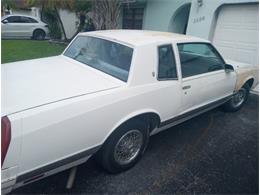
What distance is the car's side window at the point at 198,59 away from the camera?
3.37 metres

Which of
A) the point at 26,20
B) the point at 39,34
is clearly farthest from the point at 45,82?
the point at 39,34

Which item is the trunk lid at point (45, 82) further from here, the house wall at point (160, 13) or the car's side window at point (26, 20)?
the car's side window at point (26, 20)

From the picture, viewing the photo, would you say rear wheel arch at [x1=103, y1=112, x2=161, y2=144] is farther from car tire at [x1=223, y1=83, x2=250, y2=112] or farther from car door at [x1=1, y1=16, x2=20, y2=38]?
car door at [x1=1, y1=16, x2=20, y2=38]

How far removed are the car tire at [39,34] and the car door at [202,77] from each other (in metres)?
13.7

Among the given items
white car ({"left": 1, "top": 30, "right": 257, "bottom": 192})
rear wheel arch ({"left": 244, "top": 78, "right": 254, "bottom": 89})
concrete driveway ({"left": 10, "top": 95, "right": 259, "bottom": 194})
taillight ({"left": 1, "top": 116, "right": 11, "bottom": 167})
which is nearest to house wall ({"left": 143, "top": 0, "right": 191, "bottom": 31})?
rear wheel arch ({"left": 244, "top": 78, "right": 254, "bottom": 89})

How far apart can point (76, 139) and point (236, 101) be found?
3841mm

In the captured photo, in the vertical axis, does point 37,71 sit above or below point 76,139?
above

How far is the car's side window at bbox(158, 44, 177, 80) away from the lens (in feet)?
9.78

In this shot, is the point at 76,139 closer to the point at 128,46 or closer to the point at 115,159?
the point at 115,159

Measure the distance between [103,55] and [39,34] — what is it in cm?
1395

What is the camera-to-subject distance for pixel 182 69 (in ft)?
10.7

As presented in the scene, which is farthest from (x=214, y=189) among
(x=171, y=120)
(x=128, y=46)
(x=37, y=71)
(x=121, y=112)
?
(x=37, y=71)

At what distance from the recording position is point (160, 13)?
10.7 meters

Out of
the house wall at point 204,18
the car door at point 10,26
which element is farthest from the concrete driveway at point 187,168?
the car door at point 10,26
